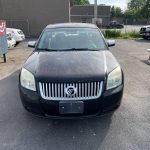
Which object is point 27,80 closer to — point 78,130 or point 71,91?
point 71,91

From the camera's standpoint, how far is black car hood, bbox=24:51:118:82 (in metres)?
3.57

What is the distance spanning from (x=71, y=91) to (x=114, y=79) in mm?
747

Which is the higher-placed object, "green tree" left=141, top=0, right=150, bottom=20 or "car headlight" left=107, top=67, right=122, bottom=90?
"green tree" left=141, top=0, right=150, bottom=20

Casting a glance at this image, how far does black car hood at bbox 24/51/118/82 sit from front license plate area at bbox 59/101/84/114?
0.34m

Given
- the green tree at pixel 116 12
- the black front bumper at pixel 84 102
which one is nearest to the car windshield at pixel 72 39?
the black front bumper at pixel 84 102

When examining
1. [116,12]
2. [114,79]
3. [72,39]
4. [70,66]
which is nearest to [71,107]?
[70,66]

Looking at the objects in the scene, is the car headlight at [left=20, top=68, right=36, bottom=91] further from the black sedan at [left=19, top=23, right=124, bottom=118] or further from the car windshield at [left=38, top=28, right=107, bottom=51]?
the car windshield at [left=38, top=28, right=107, bottom=51]

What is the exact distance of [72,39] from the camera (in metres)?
5.13

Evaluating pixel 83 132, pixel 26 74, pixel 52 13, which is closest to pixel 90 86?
pixel 83 132

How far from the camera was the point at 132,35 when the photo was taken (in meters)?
23.6

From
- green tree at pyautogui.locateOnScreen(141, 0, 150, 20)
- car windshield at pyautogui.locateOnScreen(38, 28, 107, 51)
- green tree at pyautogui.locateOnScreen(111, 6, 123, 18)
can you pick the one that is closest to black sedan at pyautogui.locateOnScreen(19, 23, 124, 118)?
car windshield at pyautogui.locateOnScreen(38, 28, 107, 51)

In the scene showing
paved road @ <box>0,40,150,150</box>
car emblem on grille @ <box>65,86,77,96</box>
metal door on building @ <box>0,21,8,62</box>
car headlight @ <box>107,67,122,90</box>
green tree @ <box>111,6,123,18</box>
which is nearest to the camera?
paved road @ <box>0,40,150,150</box>

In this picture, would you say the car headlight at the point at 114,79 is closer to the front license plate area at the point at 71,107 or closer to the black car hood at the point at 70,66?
the black car hood at the point at 70,66

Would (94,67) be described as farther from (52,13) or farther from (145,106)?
(52,13)
